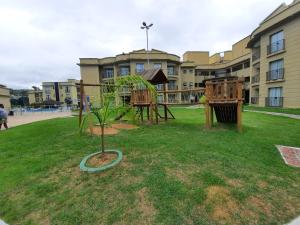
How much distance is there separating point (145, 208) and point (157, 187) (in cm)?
54

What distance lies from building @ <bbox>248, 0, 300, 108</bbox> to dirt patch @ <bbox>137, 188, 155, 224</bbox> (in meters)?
19.8

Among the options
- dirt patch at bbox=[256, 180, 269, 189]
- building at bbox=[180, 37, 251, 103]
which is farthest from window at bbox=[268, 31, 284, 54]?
dirt patch at bbox=[256, 180, 269, 189]

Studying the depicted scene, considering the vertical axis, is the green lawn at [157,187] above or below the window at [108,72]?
below

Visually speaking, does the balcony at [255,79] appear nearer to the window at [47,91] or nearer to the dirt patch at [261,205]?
the dirt patch at [261,205]

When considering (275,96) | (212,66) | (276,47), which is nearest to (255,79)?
(275,96)

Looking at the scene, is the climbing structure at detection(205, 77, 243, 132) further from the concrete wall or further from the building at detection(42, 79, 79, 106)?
the building at detection(42, 79, 79, 106)

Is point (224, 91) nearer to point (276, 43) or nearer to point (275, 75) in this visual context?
point (275, 75)

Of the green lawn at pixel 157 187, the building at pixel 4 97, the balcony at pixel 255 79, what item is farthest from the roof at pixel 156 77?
the building at pixel 4 97

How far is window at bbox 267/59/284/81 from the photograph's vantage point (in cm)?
1942

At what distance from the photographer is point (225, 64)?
3969 cm

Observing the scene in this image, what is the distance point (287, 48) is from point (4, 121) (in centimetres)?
2397

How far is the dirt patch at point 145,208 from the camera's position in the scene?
9.37 ft

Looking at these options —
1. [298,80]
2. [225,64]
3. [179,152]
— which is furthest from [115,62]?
[179,152]

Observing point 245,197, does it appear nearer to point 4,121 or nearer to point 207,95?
point 207,95
